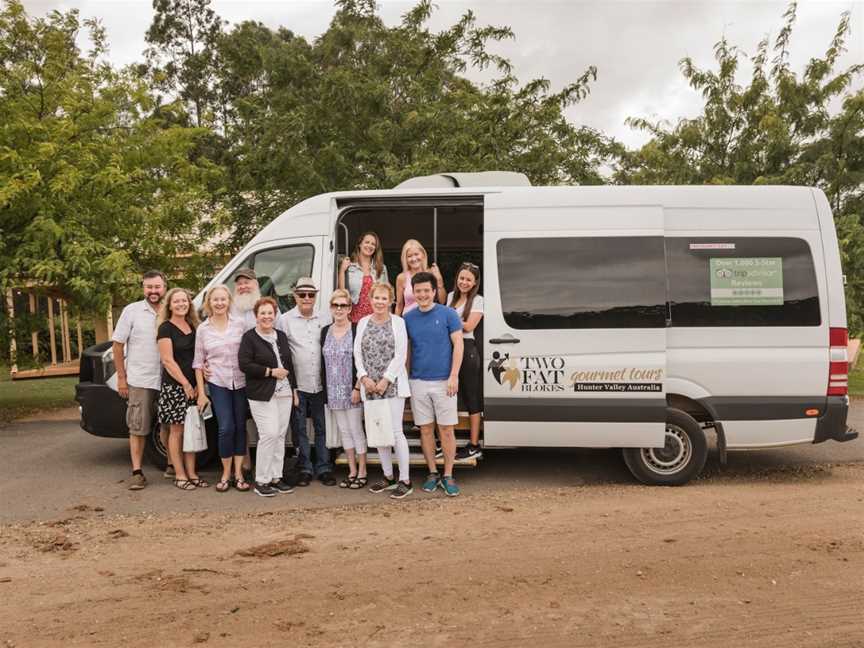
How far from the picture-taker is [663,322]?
20.2 feet

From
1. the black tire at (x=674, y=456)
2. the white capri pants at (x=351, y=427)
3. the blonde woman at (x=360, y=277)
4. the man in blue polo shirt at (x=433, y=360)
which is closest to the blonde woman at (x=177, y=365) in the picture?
the white capri pants at (x=351, y=427)

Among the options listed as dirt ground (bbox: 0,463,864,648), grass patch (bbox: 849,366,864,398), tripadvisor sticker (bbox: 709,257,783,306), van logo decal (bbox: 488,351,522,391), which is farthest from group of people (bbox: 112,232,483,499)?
grass patch (bbox: 849,366,864,398)

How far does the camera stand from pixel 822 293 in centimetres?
616

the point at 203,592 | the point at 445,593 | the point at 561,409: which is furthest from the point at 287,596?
the point at 561,409

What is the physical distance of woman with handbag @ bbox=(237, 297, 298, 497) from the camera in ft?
19.7

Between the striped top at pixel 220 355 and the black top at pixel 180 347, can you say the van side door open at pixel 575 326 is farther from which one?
the black top at pixel 180 347

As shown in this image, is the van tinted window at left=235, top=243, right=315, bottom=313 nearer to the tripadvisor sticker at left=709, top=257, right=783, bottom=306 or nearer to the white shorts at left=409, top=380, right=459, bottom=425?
the white shorts at left=409, top=380, right=459, bottom=425

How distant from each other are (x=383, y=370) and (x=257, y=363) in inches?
39.3

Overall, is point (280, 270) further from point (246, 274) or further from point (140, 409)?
point (140, 409)

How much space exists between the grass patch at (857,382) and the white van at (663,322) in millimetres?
7372

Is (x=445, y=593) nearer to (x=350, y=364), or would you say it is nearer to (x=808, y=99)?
(x=350, y=364)

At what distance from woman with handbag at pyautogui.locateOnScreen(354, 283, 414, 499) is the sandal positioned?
5.33 ft

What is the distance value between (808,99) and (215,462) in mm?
11159

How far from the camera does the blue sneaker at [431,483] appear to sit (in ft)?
20.5
